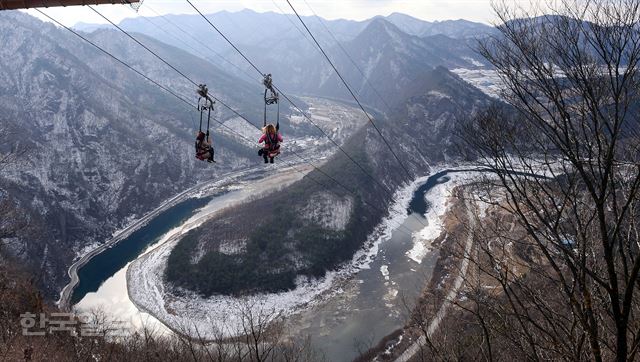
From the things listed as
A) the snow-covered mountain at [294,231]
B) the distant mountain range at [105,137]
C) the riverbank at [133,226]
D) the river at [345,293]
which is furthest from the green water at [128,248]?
the snow-covered mountain at [294,231]

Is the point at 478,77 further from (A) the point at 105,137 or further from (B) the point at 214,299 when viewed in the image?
(B) the point at 214,299

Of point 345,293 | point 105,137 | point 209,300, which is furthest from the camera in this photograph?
point 105,137

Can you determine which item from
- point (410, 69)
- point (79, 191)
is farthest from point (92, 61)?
point (410, 69)

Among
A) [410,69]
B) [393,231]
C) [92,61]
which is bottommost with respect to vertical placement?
[393,231]

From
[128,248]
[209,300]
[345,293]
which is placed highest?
[345,293]

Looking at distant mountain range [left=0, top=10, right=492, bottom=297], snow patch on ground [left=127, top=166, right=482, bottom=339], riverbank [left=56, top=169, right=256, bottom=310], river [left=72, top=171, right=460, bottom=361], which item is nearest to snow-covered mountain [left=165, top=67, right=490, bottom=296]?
distant mountain range [left=0, top=10, right=492, bottom=297]

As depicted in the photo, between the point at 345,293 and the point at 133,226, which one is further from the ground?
the point at 345,293

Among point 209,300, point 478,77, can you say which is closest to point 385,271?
point 209,300

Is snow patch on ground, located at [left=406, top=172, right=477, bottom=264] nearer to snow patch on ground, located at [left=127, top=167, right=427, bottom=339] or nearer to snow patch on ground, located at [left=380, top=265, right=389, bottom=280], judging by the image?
snow patch on ground, located at [left=380, top=265, right=389, bottom=280]

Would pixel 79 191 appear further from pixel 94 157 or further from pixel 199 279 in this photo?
pixel 199 279
